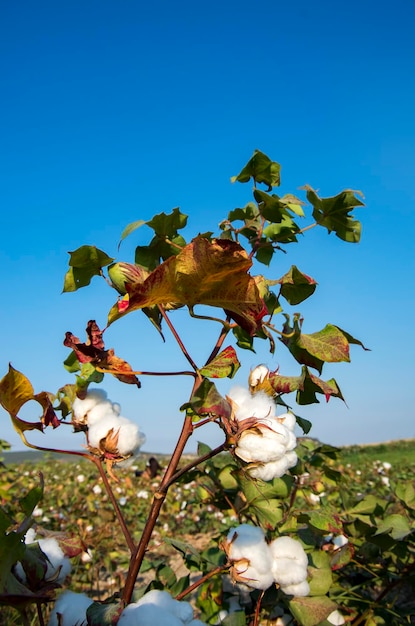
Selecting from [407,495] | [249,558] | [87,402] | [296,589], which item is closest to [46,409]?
[87,402]

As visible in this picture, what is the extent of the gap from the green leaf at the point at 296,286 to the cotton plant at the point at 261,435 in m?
0.22

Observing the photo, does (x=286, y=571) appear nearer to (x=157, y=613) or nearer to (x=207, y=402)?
(x=157, y=613)

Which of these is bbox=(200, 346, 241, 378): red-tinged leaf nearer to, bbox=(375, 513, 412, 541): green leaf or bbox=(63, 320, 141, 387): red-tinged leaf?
bbox=(63, 320, 141, 387): red-tinged leaf

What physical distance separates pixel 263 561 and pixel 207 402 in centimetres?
51

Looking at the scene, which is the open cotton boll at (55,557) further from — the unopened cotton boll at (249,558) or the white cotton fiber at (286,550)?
the white cotton fiber at (286,550)

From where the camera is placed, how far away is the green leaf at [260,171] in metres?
1.29

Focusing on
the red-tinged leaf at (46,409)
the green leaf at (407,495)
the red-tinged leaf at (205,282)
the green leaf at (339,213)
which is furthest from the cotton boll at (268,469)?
the green leaf at (407,495)

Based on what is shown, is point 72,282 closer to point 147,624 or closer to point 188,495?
point 147,624

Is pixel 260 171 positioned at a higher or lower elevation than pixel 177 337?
higher

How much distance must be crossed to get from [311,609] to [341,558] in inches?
14.0

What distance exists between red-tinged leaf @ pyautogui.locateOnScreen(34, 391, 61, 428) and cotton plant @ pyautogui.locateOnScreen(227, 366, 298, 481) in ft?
1.03

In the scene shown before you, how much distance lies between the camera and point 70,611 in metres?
0.89

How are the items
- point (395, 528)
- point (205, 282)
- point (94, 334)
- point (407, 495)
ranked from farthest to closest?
A: point (407, 495)
point (395, 528)
point (94, 334)
point (205, 282)

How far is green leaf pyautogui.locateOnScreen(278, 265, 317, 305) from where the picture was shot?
1.05 meters
